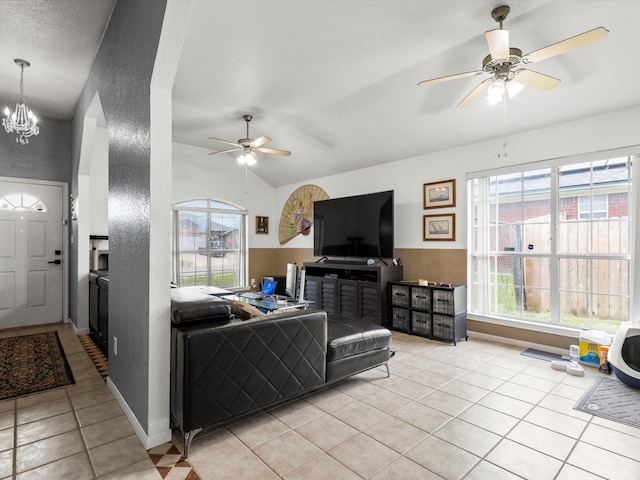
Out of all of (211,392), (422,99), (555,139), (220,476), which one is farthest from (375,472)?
(555,139)

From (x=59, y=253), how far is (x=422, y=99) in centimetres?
574

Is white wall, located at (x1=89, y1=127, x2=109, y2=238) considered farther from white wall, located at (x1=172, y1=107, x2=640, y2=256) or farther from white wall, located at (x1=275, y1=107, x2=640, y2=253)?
white wall, located at (x1=275, y1=107, x2=640, y2=253)

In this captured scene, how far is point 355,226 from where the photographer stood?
568 cm

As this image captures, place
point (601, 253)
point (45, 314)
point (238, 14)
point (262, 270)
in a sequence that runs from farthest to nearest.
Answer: point (262, 270) → point (45, 314) → point (601, 253) → point (238, 14)

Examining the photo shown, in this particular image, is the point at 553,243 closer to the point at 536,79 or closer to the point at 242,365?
the point at 536,79

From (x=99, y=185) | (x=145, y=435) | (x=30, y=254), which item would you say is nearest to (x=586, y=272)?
(x=145, y=435)

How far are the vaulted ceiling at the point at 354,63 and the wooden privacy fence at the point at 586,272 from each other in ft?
4.17

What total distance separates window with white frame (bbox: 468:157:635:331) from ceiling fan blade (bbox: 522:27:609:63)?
209cm

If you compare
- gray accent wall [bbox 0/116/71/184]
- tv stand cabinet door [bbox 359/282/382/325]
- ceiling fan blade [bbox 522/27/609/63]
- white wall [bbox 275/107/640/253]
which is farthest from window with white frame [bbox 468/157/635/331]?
gray accent wall [bbox 0/116/71/184]

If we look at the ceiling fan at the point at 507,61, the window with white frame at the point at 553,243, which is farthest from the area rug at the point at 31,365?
the window with white frame at the point at 553,243

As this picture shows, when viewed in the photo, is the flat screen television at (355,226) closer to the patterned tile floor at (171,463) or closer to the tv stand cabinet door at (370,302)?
the tv stand cabinet door at (370,302)

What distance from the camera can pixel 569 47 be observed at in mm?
2271

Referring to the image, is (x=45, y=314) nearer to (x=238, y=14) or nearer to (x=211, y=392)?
(x=211, y=392)

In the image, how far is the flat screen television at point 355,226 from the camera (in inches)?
207
